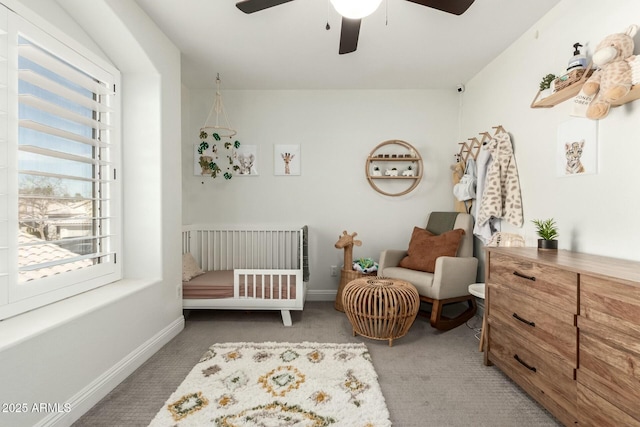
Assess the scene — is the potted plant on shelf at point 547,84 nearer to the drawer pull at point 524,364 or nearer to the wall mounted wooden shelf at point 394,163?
the wall mounted wooden shelf at point 394,163

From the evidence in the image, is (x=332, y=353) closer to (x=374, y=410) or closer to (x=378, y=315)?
(x=378, y=315)

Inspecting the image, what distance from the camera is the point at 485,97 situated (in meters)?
3.21

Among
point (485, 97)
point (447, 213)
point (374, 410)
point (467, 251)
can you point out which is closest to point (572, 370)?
point (374, 410)

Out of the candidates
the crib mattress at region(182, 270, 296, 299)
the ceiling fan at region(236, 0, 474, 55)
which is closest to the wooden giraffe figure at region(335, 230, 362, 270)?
the crib mattress at region(182, 270, 296, 299)

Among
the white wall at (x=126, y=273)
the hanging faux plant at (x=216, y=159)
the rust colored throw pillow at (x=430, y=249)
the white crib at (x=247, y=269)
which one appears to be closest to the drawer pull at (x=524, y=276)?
the rust colored throw pillow at (x=430, y=249)

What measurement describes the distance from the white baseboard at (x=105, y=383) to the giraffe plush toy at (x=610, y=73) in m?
3.07

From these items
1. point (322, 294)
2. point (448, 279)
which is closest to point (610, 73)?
point (448, 279)

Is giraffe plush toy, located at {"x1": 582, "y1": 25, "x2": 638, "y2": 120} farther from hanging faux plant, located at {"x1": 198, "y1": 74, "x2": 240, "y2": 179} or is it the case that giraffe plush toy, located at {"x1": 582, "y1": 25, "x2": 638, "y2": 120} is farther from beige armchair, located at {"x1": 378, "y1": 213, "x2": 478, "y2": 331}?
hanging faux plant, located at {"x1": 198, "y1": 74, "x2": 240, "y2": 179}

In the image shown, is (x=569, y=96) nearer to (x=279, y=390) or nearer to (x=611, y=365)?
(x=611, y=365)

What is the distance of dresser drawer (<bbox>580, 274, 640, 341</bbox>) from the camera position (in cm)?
120

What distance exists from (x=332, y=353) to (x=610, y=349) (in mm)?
1589

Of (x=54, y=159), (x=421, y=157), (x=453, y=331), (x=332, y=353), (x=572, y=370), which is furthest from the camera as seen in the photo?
(x=421, y=157)

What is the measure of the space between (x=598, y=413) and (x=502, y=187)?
6.03ft

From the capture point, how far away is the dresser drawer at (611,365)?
3.94ft
